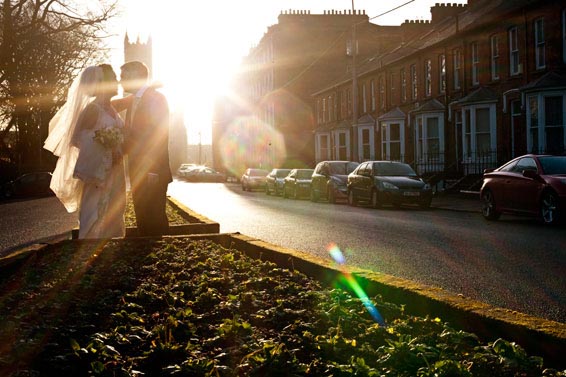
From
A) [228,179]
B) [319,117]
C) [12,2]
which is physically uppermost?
[12,2]

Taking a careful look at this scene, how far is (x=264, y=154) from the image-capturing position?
282ft

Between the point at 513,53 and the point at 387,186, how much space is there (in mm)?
11361

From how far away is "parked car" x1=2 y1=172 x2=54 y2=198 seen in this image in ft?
138

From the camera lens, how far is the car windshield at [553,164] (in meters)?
15.2

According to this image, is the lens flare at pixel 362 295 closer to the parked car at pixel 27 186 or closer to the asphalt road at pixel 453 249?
the asphalt road at pixel 453 249

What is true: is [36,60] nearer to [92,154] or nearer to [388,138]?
[388,138]

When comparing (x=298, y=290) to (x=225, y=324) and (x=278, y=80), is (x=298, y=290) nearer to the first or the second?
(x=225, y=324)

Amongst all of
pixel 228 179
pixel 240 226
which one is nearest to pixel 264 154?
pixel 228 179

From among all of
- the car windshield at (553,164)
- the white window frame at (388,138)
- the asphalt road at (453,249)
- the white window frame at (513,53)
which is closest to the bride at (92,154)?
the asphalt road at (453,249)

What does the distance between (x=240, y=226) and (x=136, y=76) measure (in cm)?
840

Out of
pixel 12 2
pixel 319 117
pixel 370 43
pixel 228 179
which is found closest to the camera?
pixel 12 2

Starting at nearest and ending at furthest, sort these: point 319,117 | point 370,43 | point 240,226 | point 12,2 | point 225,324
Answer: point 225,324 → point 240,226 → point 12,2 → point 319,117 → point 370,43

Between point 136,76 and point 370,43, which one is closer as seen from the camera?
point 136,76

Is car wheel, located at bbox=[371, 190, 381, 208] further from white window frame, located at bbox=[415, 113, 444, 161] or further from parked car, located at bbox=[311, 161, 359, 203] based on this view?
white window frame, located at bbox=[415, 113, 444, 161]
